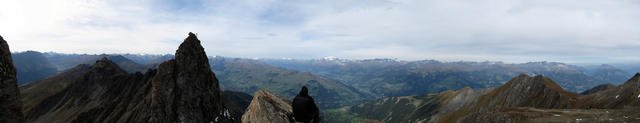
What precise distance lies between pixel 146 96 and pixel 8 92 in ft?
284

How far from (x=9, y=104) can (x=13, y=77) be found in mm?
1221

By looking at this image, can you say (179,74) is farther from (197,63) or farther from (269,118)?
(269,118)

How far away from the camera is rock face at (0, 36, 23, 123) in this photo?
9.05m

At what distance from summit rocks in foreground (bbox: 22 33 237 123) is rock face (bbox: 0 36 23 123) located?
3412 cm

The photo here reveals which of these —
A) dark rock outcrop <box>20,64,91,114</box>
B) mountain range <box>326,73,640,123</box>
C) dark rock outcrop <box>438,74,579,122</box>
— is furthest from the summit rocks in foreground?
dark rock outcrop <box>438,74,579,122</box>

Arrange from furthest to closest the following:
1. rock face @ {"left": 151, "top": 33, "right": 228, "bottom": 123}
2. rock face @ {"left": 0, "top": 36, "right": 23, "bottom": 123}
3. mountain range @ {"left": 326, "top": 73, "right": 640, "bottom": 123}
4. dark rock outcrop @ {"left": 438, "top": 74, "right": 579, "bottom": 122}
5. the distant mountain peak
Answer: the distant mountain peak
dark rock outcrop @ {"left": 438, "top": 74, "right": 579, "bottom": 122}
mountain range @ {"left": 326, "top": 73, "right": 640, "bottom": 123}
rock face @ {"left": 151, "top": 33, "right": 228, "bottom": 123}
rock face @ {"left": 0, "top": 36, "right": 23, "bottom": 123}

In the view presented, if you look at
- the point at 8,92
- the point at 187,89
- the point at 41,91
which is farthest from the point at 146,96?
the point at 41,91

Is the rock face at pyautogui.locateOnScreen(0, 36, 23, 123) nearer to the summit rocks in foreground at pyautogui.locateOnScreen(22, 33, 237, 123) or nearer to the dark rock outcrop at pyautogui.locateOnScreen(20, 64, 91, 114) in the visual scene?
the summit rocks in foreground at pyautogui.locateOnScreen(22, 33, 237, 123)

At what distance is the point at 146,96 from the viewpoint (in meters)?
81.4

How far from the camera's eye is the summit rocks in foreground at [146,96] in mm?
41688

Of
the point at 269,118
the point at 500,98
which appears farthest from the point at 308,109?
the point at 500,98

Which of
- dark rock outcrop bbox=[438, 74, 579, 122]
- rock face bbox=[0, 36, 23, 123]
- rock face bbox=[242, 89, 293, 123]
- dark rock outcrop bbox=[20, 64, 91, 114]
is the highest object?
rock face bbox=[0, 36, 23, 123]

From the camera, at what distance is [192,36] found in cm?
4919

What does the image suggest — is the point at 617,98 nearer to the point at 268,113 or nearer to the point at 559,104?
the point at 559,104
